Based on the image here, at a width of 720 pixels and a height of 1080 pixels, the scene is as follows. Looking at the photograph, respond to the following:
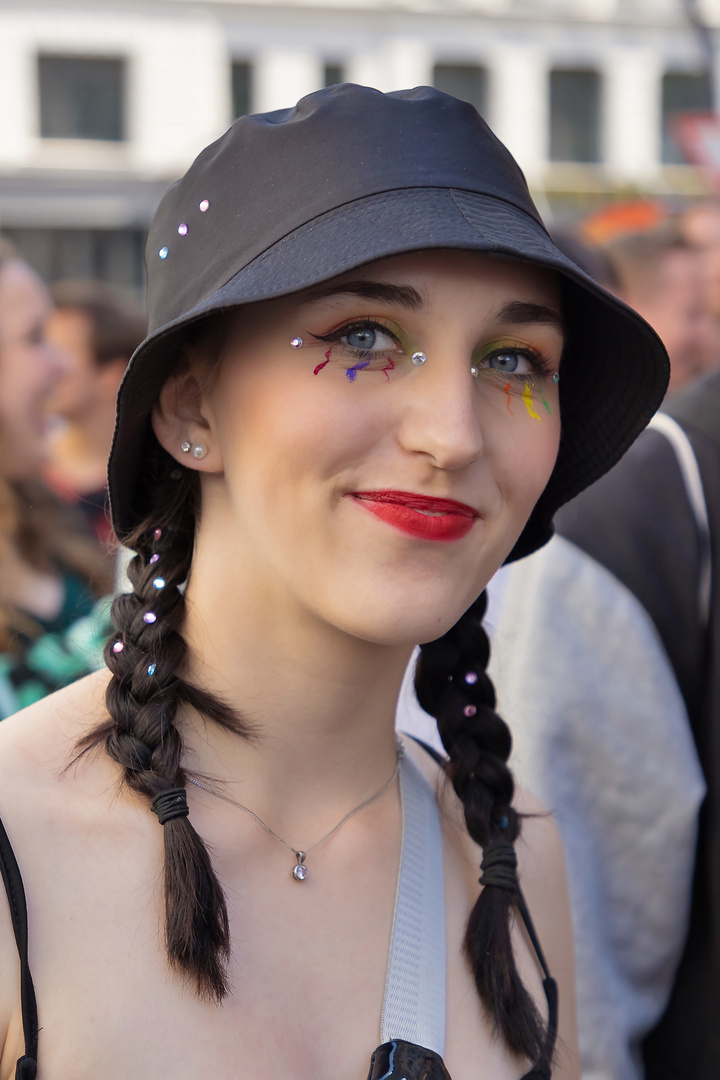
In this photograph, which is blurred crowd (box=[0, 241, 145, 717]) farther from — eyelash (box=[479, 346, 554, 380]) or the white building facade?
the white building facade

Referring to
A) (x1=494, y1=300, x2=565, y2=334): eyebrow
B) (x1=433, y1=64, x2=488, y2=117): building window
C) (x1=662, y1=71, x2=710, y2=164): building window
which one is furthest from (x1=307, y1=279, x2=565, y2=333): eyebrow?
(x1=662, y1=71, x2=710, y2=164): building window

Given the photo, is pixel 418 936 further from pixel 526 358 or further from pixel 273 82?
pixel 273 82

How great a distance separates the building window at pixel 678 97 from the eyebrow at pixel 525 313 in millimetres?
27235

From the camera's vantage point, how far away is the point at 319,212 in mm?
1553

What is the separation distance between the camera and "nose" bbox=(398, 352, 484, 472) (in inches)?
Answer: 61.1

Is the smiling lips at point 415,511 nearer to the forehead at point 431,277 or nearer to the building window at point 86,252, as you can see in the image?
the forehead at point 431,277

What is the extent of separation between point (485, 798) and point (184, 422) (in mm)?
835

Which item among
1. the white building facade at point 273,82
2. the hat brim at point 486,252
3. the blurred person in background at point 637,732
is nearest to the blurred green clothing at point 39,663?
the blurred person in background at point 637,732

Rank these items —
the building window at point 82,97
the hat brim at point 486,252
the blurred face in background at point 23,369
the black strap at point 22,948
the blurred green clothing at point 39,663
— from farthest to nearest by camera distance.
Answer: the building window at point 82,97, the blurred face in background at point 23,369, the blurred green clothing at point 39,663, the hat brim at point 486,252, the black strap at point 22,948

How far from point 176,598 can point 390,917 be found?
61 cm

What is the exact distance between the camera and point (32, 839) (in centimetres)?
151

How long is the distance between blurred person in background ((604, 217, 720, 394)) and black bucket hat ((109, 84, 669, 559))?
12.5ft

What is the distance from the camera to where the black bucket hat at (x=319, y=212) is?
1.51m

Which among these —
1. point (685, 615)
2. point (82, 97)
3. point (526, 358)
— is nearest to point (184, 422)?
point (526, 358)
